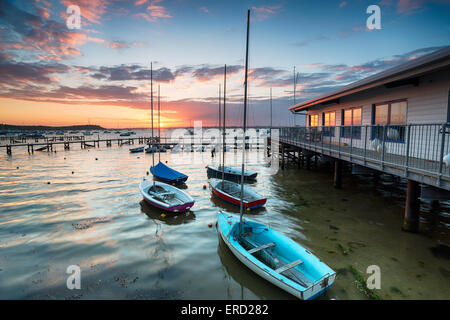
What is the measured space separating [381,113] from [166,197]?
1352 cm

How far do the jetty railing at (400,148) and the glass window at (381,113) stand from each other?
484 mm

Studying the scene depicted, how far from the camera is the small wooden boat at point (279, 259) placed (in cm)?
594

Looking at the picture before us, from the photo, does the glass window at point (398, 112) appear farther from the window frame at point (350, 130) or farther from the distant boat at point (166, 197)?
the distant boat at point (166, 197)

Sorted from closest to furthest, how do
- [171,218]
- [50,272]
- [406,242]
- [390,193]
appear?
1. [50,272]
2. [406,242]
3. [171,218]
4. [390,193]

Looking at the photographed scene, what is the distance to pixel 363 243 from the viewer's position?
9188 mm

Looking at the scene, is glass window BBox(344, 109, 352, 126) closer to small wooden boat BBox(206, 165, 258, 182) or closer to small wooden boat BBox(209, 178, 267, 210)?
small wooden boat BBox(206, 165, 258, 182)

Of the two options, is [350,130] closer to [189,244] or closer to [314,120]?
[314,120]

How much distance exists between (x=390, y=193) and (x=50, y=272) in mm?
18501

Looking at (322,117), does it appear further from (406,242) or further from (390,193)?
(406,242)

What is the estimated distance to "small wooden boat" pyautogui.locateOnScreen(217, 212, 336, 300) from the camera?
19.5 feet

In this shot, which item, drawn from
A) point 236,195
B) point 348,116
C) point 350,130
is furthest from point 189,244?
point 348,116
